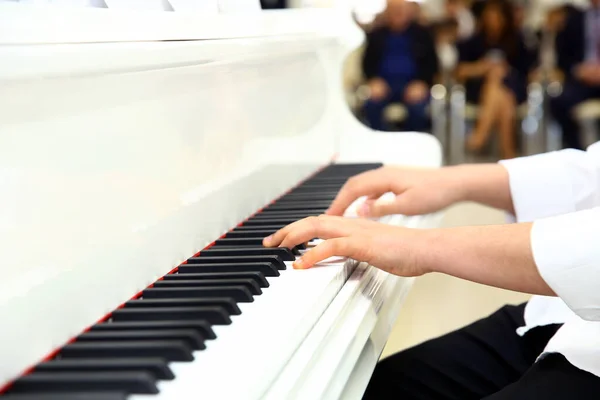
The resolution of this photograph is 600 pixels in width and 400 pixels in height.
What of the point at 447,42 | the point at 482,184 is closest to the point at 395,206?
the point at 482,184

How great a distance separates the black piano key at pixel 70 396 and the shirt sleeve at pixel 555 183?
46.8 inches

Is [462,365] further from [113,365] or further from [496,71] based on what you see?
[496,71]

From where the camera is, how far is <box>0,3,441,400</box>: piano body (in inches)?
34.3

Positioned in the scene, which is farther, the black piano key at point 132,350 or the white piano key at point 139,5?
the white piano key at point 139,5

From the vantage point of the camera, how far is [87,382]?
0.82 meters

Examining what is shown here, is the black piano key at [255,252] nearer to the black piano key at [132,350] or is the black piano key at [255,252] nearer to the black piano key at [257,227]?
the black piano key at [257,227]

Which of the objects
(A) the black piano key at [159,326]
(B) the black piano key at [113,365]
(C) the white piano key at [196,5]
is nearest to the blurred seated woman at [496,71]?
(C) the white piano key at [196,5]

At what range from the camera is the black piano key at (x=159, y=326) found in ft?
3.15

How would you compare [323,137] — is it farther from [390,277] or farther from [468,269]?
[468,269]

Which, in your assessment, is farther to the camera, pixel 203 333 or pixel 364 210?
pixel 364 210

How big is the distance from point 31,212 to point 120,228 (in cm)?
22

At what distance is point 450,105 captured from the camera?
7.49m

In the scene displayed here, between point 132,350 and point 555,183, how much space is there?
1112 mm

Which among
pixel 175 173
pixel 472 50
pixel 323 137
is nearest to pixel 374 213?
pixel 175 173
